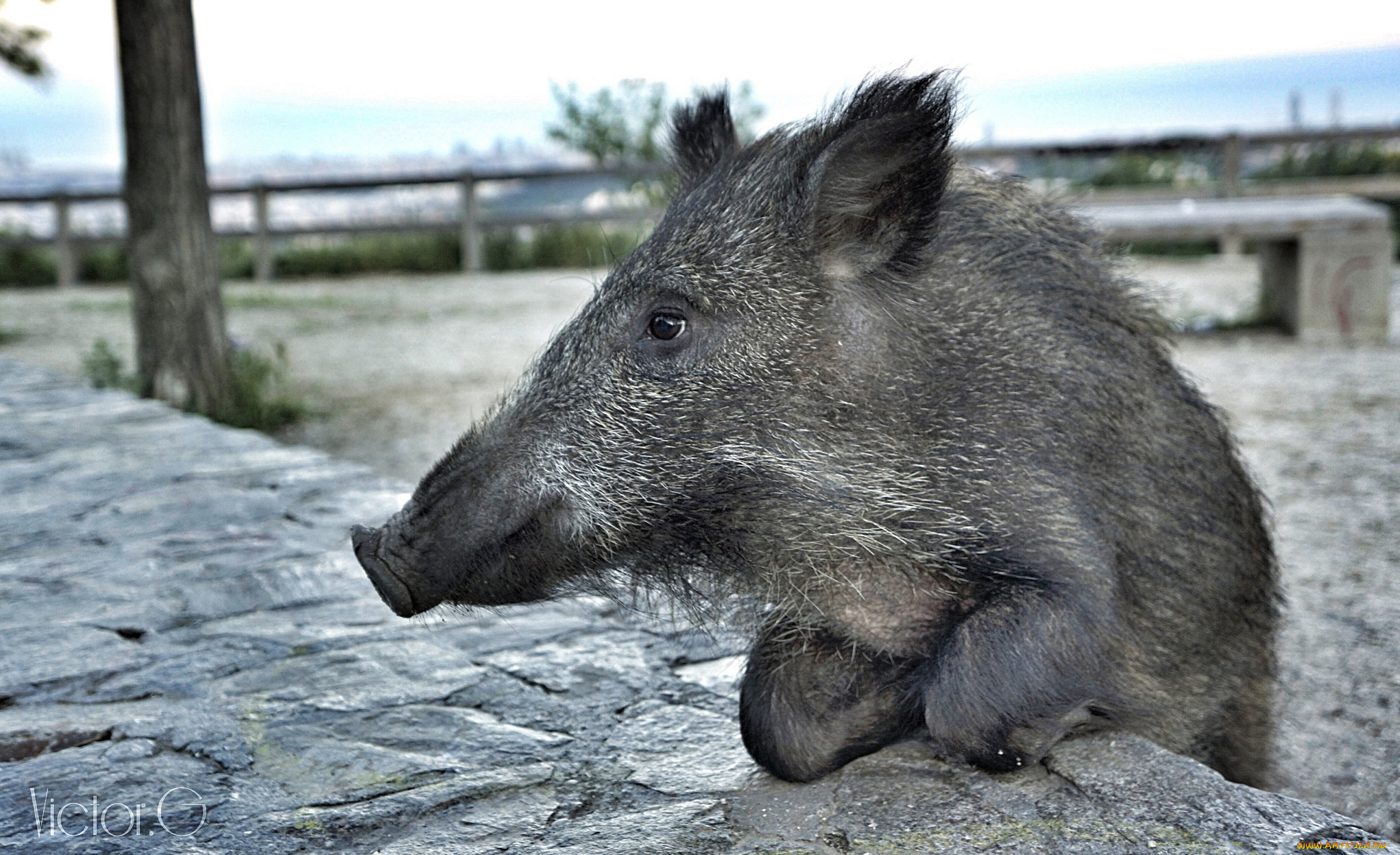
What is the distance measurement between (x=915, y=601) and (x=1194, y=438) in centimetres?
69

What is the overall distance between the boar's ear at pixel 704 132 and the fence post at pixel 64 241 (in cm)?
1576

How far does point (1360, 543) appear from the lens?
4.45 meters

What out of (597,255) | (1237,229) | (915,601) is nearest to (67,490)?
→ (915,601)

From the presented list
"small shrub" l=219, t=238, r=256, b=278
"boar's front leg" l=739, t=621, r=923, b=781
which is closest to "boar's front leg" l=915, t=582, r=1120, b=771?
"boar's front leg" l=739, t=621, r=923, b=781

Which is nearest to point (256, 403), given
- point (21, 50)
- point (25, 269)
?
point (21, 50)

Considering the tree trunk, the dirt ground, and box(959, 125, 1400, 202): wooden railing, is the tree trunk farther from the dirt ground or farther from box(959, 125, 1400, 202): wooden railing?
box(959, 125, 1400, 202): wooden railing

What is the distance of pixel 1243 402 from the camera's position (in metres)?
6.91

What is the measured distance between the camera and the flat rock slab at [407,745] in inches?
76.7

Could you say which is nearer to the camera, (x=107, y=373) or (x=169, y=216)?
(x=169, y=216)

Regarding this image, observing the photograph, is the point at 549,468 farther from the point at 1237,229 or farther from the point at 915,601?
the point at 1237,229

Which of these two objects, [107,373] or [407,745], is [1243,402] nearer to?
[407,745]

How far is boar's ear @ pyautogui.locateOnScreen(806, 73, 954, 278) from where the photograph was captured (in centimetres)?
214

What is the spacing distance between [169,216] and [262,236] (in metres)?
10.7
